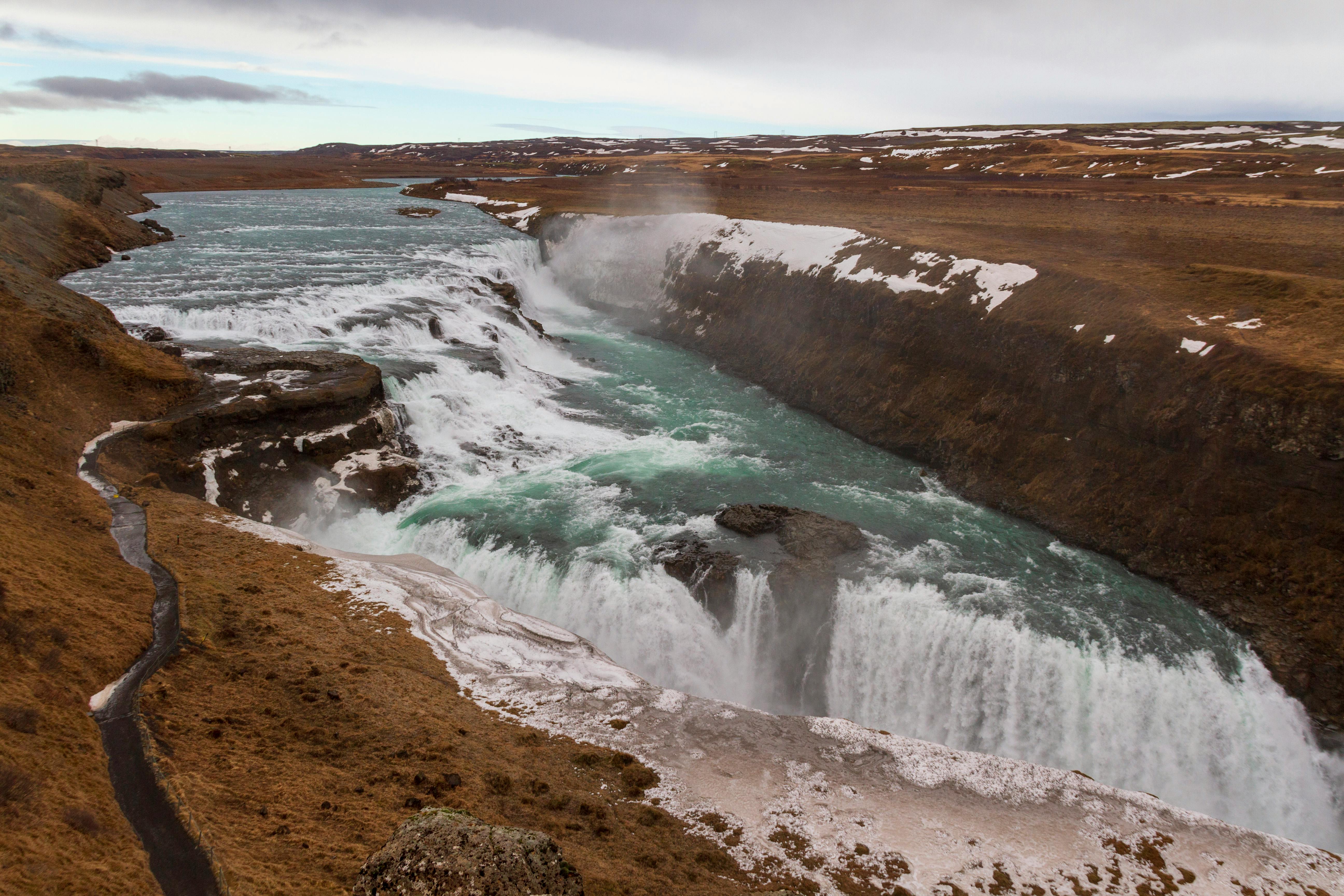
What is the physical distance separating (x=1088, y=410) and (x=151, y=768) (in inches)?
1178

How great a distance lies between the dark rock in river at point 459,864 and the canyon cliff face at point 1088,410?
20777 mm

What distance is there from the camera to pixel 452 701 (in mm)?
15172

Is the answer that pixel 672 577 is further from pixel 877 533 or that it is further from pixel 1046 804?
pixel 1046 804

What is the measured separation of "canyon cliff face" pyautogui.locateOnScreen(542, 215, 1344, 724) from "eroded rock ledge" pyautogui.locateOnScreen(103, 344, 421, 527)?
71.1 feet

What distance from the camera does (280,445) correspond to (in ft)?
84.3

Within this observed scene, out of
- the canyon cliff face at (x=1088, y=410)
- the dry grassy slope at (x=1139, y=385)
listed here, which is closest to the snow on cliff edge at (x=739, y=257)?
the canyon cliff face at (x=1088, y=410)

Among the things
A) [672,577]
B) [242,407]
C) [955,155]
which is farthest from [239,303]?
[955,155]

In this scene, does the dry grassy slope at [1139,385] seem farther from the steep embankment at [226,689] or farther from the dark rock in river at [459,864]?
the dark rock in river at [459,864]

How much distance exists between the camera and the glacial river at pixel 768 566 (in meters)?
18.6

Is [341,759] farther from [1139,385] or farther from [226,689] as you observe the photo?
[1139,385]

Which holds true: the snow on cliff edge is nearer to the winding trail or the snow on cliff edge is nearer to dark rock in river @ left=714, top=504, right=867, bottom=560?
dark rock in river @ left=714, top=504, right=867, bottom=560

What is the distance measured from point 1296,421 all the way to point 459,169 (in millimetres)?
174377

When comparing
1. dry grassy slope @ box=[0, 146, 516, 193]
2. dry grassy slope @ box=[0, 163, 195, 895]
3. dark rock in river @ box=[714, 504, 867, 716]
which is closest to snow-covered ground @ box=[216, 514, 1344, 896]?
dark rock in river @ box=[714, 504, 867, 716]

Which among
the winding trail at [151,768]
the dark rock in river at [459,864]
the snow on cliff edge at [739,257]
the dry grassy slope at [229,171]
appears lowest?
the winding trail at [151,768]
